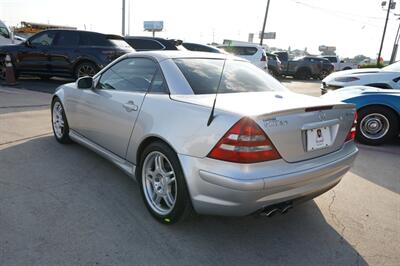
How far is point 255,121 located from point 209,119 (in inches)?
13.4

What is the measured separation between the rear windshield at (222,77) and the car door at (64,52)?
7.62m

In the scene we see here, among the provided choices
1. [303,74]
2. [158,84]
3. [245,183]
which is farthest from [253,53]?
[245,183]

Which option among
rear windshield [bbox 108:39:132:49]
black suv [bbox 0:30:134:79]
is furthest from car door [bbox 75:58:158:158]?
rear windshield [bbox 108:39:132:49]

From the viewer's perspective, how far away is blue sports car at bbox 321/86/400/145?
18.4ft

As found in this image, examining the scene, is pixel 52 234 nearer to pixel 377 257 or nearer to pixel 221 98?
pixel 221 98

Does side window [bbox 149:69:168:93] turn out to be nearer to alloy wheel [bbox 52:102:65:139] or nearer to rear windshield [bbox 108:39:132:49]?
alloy wheel [bbox 52:102:65:139]

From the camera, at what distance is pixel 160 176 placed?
9.80 ft

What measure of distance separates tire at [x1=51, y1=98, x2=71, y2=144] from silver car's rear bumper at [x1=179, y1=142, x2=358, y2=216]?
2760 mm

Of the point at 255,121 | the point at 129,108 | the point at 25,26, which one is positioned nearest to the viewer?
the point at 255,121

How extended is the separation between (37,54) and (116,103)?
8.33 metres

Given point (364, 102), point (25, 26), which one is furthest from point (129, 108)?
point (25, 26)

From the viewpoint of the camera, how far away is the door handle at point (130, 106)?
10.4ft

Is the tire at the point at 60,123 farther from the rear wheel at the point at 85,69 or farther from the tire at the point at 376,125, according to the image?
the rear wheel at the point at 85,69

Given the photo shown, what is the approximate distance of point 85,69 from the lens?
995cm
